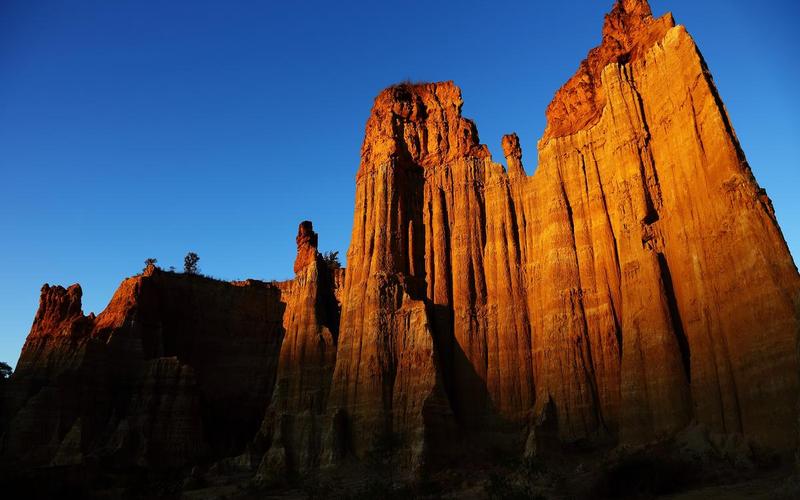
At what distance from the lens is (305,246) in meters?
53.2

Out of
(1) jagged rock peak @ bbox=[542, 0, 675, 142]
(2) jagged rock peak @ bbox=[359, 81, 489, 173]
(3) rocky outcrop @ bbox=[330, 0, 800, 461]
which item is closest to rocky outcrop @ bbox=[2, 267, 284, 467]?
(3) rocky outcrop @ bbox=[330, 0, 800, 461]

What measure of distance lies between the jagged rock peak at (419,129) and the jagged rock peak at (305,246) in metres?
9.22

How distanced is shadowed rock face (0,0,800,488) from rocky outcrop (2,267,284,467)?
19 centimetres

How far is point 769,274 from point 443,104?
1259 inches

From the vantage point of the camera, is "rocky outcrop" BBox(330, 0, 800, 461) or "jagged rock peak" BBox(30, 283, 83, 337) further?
"jagged rock peak" BBox(30, 283, 83, 337)

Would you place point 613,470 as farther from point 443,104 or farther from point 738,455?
point 443,104

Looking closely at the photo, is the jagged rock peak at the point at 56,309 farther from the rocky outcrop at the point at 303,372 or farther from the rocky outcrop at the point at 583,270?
the rocky outcrop at the point at 583,270

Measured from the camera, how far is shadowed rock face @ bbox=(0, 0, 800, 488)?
1038 inches

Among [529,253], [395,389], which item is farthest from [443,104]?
[395,389]

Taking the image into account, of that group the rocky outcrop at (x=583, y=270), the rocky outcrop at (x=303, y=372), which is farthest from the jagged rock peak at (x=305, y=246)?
the rocky outcrop at (x=583, y=270)

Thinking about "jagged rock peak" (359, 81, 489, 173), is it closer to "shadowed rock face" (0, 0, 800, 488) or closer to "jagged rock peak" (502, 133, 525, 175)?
"shadowed rock face" (0, 0, 800, 488)

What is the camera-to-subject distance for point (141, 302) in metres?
52.7

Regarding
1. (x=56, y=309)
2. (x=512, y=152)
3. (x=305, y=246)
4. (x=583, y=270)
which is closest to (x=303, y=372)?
(x=305, y=246)

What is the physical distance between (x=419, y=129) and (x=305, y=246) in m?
14.5
